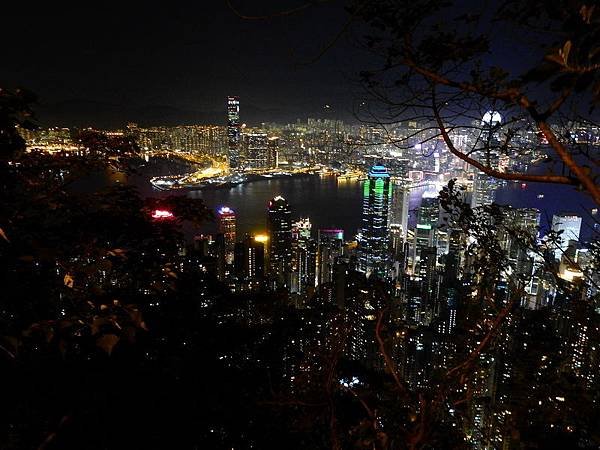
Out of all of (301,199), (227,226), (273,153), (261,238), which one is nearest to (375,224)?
(301,199)

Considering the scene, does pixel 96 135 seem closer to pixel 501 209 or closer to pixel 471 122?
pixel 471 122

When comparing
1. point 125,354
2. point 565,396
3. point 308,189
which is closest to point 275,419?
point 125,354

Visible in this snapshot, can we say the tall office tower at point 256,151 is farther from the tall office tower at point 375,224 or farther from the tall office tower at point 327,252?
the tall office tower at point 327,252

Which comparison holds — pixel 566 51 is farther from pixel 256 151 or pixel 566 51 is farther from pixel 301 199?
pixel 256 151

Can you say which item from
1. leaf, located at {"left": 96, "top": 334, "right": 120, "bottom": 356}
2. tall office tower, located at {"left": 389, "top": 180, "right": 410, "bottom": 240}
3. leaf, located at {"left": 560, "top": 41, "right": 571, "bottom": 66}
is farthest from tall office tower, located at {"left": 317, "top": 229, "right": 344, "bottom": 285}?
leaf, located at {"left": 560, "top": 41, "right": 571, "bottom": 66}

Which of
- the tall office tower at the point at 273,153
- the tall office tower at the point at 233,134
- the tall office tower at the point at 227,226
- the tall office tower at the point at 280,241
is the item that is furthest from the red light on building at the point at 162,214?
the tall office tower at the point at 273,153

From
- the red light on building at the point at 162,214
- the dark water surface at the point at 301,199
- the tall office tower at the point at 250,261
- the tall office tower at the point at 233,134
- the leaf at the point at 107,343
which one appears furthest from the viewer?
the tall office tower at the point at 233,134
